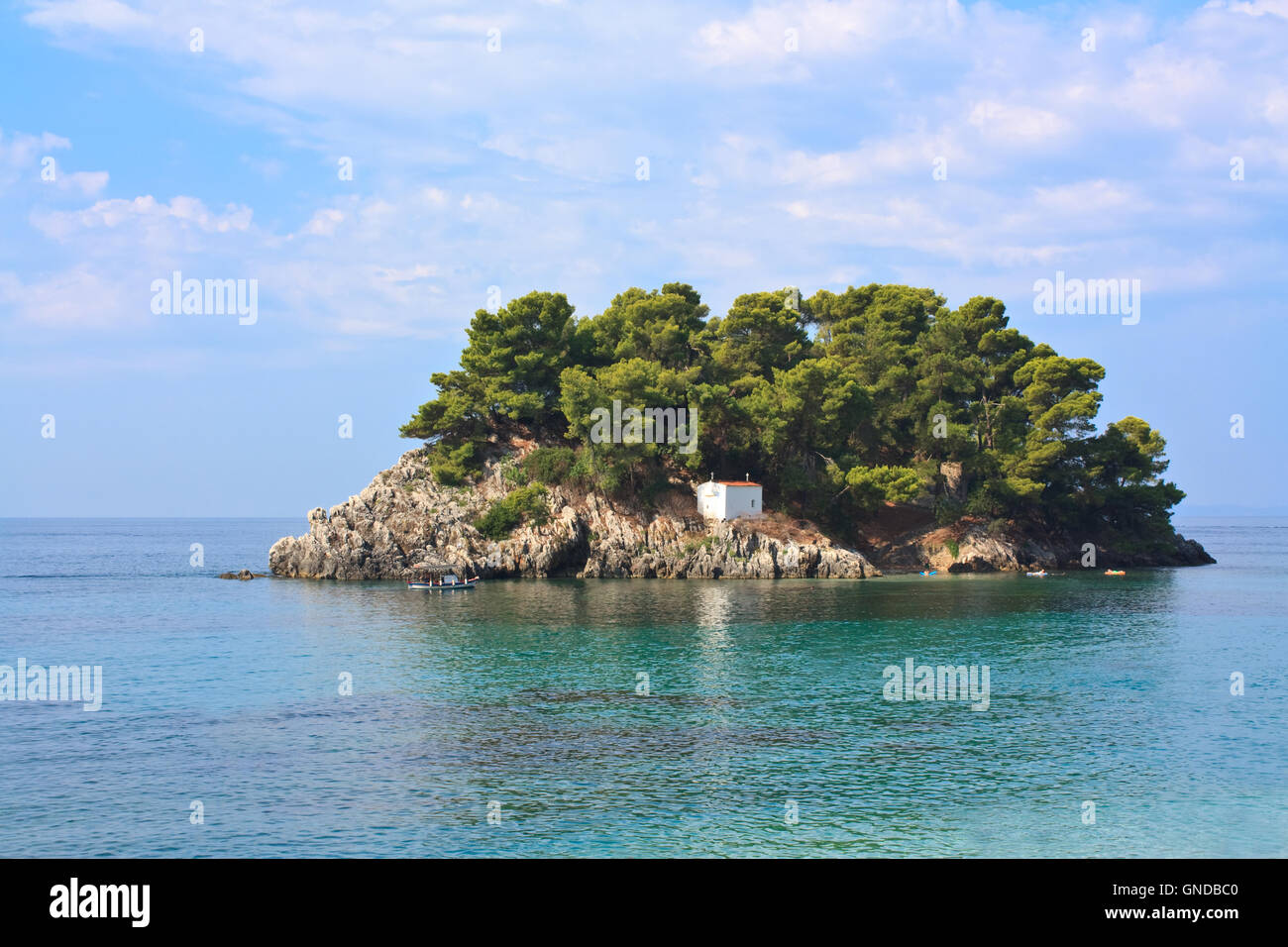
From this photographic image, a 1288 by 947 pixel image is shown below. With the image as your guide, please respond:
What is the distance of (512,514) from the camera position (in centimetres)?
8831

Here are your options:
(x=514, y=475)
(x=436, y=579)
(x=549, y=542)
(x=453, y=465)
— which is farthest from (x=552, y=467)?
(x=436, y=579)

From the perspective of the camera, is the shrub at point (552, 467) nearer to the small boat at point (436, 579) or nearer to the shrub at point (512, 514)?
the shrub at point (512, 514)

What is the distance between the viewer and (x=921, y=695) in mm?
37000

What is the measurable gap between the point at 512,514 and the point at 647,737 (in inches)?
2327

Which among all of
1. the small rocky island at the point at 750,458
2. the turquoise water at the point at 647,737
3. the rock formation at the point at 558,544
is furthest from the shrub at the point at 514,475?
the turquoise water at the point at 647,737

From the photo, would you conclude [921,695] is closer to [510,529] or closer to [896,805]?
[896,805]

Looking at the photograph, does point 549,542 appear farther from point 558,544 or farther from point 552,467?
point 552,467

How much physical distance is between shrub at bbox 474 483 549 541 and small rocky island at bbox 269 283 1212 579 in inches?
8.6

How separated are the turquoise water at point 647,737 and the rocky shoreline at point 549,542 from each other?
24.4 metres

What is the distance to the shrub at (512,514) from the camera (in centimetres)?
8775

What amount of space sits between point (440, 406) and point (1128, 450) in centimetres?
7355

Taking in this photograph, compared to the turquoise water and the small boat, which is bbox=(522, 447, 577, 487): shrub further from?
the turquoise water
